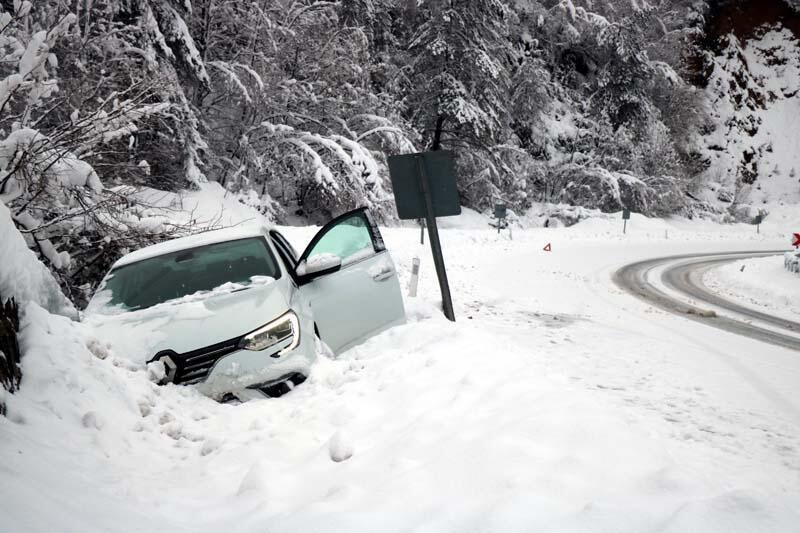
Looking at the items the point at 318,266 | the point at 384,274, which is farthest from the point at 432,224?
the point at 318,266

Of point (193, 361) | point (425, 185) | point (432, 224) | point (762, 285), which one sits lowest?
point (762, 285)

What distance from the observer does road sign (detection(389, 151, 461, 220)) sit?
681 cm

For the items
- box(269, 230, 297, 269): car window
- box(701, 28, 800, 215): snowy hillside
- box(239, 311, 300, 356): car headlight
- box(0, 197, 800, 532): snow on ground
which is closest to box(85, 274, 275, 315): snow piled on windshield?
box(239, 311, 300, 356): car headlight

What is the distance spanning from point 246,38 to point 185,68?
5.00 metres

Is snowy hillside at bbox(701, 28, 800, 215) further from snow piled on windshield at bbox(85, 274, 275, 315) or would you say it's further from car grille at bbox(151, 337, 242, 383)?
car grille at bbox(151, 337, 242, 383)

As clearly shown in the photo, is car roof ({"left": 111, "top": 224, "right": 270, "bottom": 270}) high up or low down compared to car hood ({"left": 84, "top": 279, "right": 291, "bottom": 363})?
up

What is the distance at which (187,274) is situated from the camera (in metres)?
4.43

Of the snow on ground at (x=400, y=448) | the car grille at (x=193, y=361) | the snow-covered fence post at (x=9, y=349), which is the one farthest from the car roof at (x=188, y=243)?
the snow-covered fence post at (x=9, y=349)

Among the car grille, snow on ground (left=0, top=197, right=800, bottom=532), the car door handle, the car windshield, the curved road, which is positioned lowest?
the curved road

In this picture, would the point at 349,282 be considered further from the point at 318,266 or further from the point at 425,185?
the point at 425,185

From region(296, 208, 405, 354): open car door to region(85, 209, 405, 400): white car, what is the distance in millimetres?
10

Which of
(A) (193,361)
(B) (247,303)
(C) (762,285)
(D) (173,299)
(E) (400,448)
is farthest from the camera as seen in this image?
(C) (762,285)

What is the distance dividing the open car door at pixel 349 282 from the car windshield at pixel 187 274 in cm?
39

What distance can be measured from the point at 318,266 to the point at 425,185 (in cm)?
284
